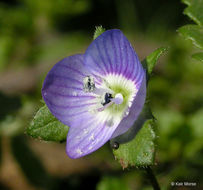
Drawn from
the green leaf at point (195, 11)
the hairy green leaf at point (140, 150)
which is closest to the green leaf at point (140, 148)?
the hairy green leaf at point (140, 150)

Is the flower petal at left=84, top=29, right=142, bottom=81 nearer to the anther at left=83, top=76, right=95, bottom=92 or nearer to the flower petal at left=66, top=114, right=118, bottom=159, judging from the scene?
the anther at left=83, top=76, right=95, bottom=92

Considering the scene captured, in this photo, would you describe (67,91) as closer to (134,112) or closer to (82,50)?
(134,112)

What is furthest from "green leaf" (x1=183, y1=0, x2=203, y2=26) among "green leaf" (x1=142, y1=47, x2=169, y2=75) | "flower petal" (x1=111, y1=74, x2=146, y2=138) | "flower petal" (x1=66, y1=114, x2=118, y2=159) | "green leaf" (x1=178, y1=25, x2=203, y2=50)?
"flower petal" (x1=66, y1=114, x2=118, y2=159)

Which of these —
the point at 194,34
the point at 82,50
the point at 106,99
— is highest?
the point at 194,34

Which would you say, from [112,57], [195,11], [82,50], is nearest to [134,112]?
[112,57]

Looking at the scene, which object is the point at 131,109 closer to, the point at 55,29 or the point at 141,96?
the point at 141,96
